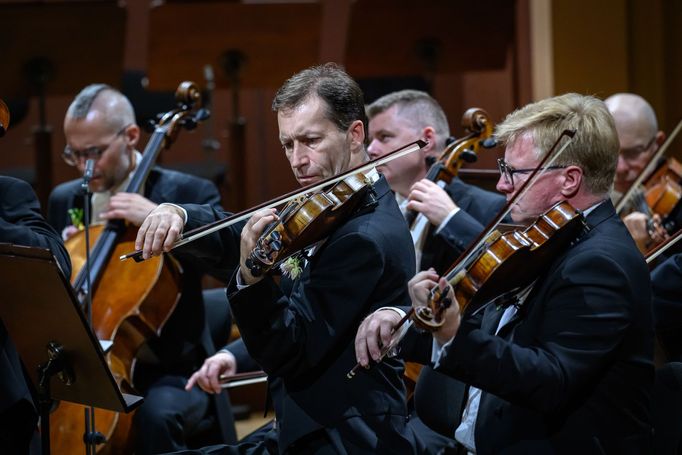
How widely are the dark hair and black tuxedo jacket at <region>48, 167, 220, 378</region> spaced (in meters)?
1.05

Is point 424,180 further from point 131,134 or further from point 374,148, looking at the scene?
point 131,134

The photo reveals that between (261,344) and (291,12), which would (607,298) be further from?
(291,12)

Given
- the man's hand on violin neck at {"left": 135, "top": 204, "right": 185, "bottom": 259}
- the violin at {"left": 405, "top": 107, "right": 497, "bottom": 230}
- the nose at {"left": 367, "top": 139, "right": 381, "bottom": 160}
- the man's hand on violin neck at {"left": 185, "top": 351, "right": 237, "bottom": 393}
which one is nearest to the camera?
the man's hand on violin neck at {"left": 135, "top": 204, "right": 185, "bottom": 259}

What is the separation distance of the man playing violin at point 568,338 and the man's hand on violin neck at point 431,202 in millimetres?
898

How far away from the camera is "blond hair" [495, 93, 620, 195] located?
2006 millimetres

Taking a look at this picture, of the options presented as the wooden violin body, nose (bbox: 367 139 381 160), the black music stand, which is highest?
nose (bbox: 367 139 381 160)

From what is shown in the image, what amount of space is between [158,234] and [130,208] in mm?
1049

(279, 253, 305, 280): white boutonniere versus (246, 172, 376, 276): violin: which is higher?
(246, 172, 376, 276): violin

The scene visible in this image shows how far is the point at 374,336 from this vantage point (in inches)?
71.1

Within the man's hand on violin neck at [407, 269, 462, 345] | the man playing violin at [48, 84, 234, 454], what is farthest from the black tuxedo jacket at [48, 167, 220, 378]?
the man's hand on violin neck at [407, 269, 462, 345]

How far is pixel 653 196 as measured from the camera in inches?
137

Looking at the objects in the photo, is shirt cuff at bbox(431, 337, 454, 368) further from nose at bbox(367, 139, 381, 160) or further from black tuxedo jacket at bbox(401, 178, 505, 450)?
nose at bbox(367, 139, 381, 160)

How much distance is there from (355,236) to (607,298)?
1.72 ft

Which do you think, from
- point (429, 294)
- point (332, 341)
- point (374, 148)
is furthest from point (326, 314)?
point (374, 148)
